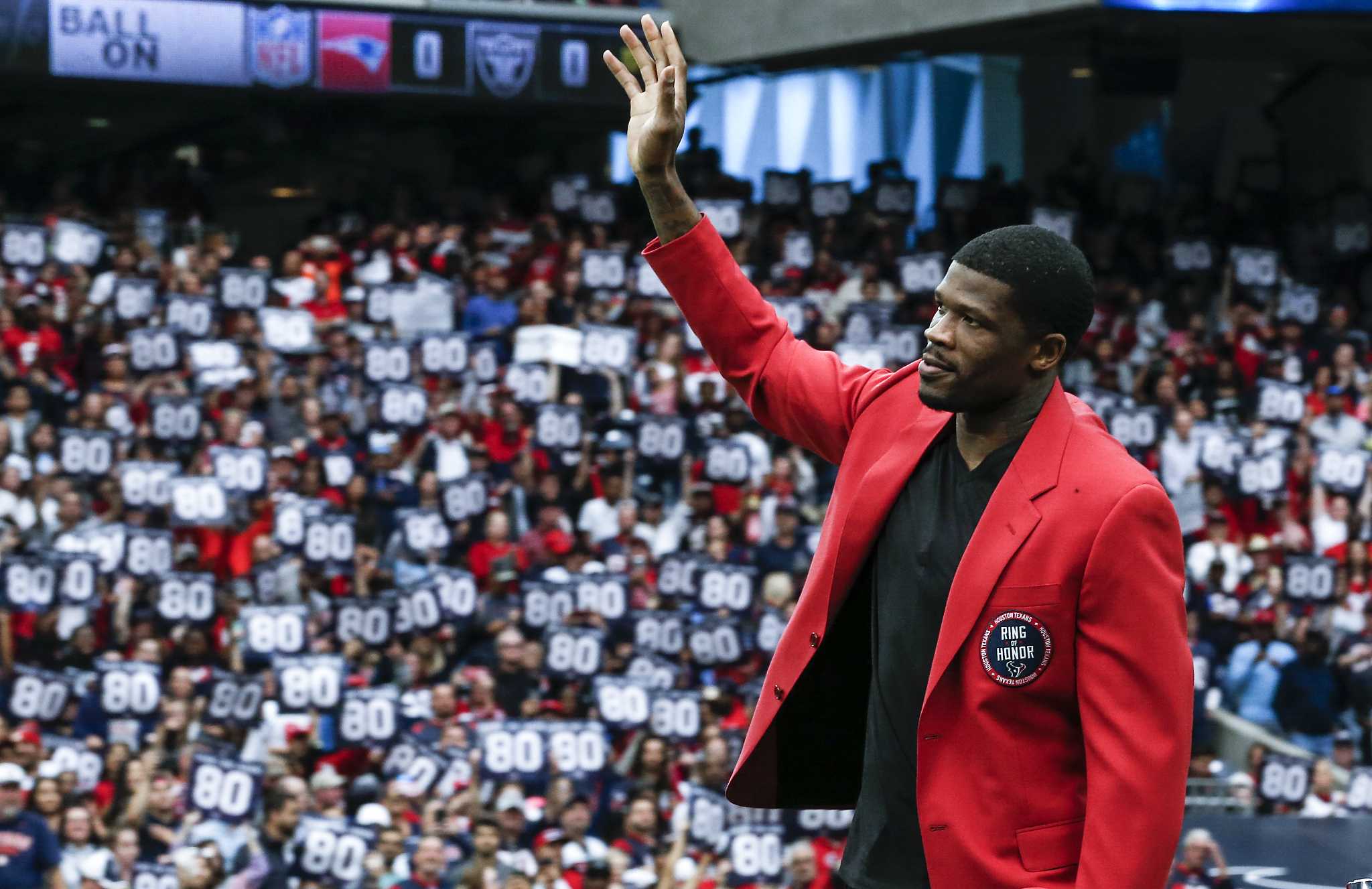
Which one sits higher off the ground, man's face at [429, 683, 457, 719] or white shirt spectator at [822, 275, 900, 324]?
white shirt spectator at [822, 275, 900, 324]

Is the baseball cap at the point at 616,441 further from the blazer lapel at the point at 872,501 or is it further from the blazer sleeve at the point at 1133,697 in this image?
the blazer sleeve at the point at 1133,697

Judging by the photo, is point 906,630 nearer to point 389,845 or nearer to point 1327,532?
point 389,845

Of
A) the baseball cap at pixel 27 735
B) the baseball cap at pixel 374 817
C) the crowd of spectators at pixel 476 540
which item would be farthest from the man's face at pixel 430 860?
the baseball cap at pixel 27 735

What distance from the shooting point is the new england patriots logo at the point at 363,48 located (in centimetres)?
1627

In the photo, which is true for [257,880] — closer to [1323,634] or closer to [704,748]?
[704,748]

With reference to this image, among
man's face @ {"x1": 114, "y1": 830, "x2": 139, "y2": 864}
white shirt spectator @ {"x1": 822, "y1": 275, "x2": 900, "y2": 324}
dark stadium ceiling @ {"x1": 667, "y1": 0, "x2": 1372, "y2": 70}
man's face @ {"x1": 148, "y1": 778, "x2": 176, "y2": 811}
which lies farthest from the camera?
dark stadium ceiling @ {"x1": 667, "y1": 0, "x2": 1372, "y2": 70}

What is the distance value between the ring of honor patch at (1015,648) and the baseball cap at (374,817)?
730cm

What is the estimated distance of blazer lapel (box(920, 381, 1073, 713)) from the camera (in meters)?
2.04

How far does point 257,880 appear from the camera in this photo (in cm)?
878

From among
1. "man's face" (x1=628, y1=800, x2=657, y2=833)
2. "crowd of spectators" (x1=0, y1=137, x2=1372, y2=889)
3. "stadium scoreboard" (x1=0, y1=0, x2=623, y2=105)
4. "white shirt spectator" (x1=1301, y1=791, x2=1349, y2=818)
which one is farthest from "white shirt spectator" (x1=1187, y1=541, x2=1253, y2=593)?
"stadium scoreboard" (x1=0, y1=0, x2=623, y2=105)

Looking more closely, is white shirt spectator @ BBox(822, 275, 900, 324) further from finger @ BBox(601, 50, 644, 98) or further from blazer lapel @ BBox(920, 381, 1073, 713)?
blazer lapel @ BBox(920, 381, 1073, 713)

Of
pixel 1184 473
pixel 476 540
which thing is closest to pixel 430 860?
pixel 476 540

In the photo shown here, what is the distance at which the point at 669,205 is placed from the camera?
2.29 metres

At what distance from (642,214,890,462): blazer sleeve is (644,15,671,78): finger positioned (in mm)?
184
